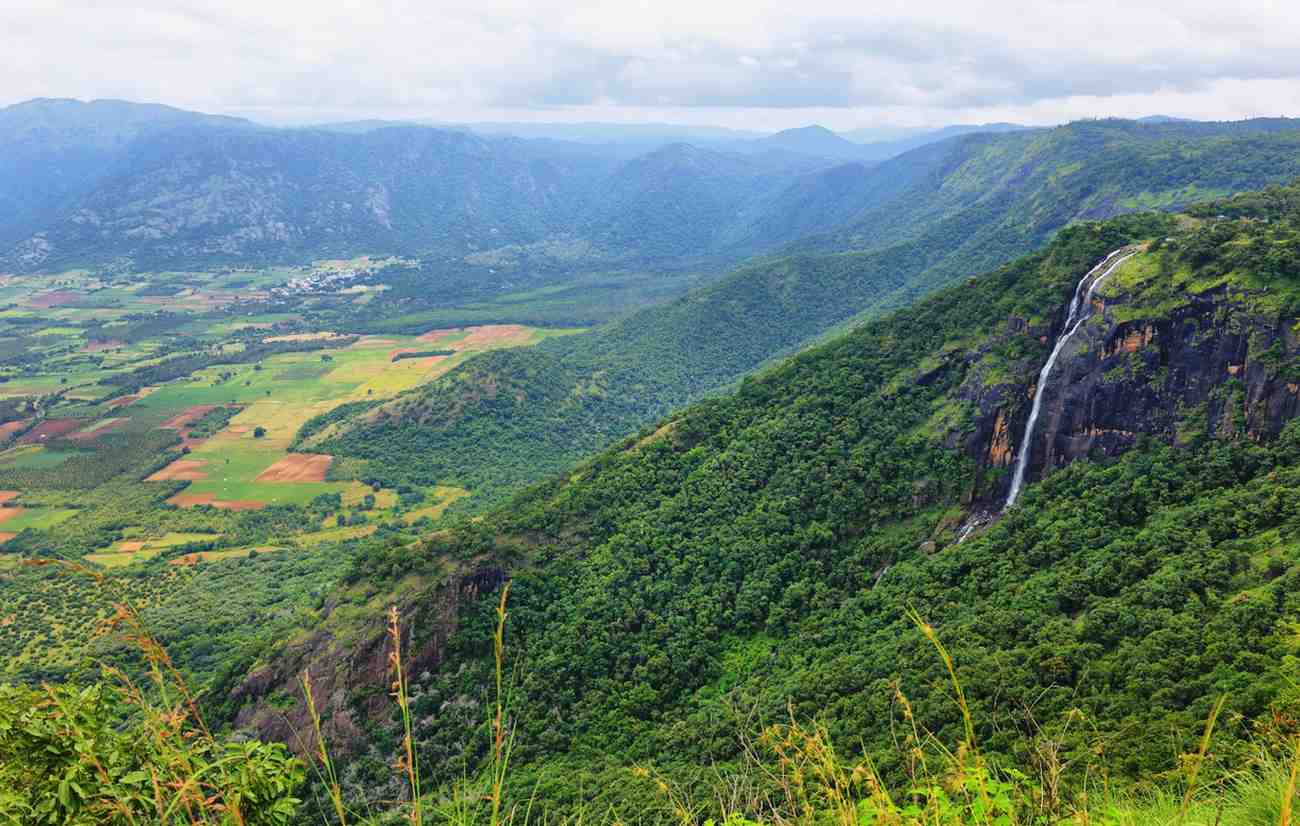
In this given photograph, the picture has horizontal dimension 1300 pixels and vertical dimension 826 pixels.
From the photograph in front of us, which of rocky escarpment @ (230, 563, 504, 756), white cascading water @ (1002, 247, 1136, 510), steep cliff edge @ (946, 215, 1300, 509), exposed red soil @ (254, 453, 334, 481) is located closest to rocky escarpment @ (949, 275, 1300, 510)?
steep cliff edge @ (946, 215, 1300, 509)

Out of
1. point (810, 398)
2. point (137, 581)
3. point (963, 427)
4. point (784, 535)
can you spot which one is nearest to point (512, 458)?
point (137, 581)

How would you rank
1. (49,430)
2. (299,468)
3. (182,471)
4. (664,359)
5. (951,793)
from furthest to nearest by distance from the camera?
(664,359)
(49,430)
(182,471)
(299,468)
(951,793)

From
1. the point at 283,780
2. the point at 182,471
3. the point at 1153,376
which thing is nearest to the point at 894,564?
the point at 1153,376

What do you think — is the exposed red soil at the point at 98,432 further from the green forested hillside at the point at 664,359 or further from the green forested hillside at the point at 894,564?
the green forested hillside at the point at 894,564

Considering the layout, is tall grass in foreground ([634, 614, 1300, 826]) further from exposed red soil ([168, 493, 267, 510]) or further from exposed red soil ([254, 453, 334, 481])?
exposed red soil ([254, 453, 334, 481])

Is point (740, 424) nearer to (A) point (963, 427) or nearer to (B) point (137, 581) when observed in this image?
(A) point (963, 427)

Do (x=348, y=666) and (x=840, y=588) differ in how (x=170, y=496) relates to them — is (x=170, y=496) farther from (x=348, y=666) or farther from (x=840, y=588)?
(x=840, y=588)

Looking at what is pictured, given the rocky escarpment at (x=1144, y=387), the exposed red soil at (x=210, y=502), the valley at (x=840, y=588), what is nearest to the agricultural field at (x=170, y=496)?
the exposed red soil at (x=210, y=502)
